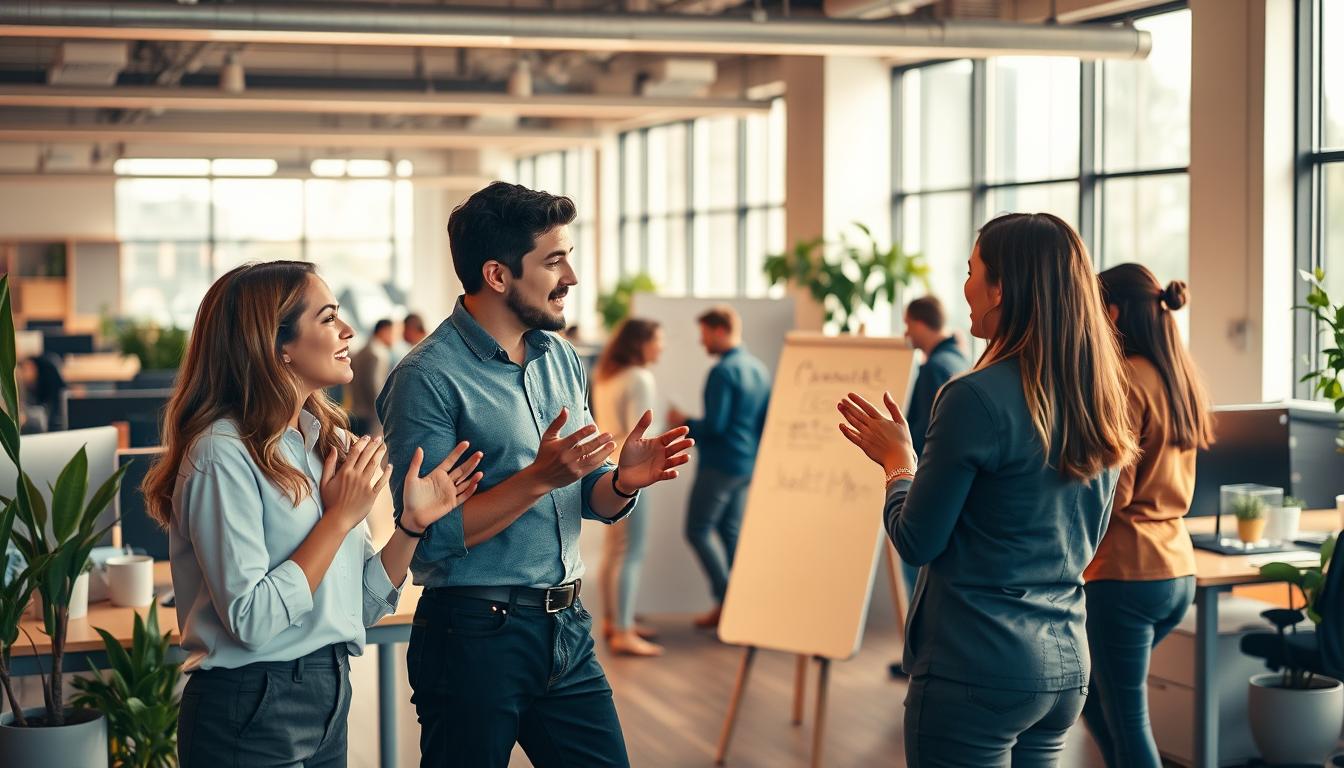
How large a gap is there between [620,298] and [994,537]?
35.7 ft

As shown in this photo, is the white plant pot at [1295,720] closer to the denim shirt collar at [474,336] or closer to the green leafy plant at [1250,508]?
the green leafy plant at [1250,508]

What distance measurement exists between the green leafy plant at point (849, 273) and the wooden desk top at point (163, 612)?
4.01m

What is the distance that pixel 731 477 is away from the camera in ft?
22.3

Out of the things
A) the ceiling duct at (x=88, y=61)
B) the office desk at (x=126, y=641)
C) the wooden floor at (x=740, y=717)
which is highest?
the ceiling duct at (x=88, y=61)

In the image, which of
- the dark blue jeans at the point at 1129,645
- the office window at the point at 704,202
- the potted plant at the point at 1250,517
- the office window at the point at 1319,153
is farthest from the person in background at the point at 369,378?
the dark blue jeans at the point at 1129,645

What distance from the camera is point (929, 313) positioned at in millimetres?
6301

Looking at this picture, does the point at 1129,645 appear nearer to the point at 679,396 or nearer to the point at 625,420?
the point at 625,420

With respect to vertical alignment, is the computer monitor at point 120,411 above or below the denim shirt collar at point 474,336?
below

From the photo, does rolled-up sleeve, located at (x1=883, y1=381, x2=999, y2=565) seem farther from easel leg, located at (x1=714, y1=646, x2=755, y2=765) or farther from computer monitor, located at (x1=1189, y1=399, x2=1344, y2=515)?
computer monitor, located at (x1=1189, y1=399, x2=1344, y2=515)

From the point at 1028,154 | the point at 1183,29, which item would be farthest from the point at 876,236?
the point at 1183,29

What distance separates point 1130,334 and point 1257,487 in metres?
1.43

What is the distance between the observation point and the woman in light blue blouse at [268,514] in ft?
6.97

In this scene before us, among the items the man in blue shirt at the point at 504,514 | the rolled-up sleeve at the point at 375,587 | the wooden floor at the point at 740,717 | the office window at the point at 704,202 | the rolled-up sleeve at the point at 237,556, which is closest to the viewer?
the rolled-up sleeve at the point at 237,556

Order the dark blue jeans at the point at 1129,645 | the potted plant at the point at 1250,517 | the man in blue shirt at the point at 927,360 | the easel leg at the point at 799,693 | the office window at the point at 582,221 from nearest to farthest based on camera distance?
the dark blue jeans at the point at 1129,645, the potted plant at the point at 1250,517, the easel leg at the point at 799,693, the man in blue shirt at the point at 927,360, the office window at the point at 582,221
